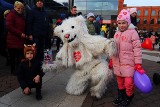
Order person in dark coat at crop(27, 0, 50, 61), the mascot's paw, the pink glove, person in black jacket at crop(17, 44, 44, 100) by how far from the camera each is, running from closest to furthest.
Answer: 1. the pink glove
2. the mascot's paw
3. person in black jacket at crop(17, 44, 44, 100)
4. person in dark coat at crop(27, 0, 50, 61)

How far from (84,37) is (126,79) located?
1117mm

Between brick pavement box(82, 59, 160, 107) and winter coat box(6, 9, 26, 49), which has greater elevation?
winter coat box(6, 9, 26, 49)

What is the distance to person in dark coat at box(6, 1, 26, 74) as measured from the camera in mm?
5466

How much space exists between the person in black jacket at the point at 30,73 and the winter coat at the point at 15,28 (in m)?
1.34

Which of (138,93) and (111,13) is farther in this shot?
(111,13)

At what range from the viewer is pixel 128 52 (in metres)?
3.92

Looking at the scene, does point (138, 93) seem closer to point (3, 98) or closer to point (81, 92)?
point (81, 92)

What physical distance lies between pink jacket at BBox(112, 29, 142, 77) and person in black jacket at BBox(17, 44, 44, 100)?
56.1 inches

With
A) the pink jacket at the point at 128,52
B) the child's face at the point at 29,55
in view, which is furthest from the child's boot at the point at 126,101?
the child's face at the point at 29,55

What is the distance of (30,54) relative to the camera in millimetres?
4297

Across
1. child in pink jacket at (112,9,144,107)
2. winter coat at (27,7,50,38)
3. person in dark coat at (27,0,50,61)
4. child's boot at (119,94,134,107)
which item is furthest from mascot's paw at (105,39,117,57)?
winter coat at (27,7,50,38)

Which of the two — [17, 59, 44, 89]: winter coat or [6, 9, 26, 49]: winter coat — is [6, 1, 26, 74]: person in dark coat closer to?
[6, 9, 26, 49]: winter coat

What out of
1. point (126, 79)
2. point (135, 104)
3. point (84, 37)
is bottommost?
point (135, 104)

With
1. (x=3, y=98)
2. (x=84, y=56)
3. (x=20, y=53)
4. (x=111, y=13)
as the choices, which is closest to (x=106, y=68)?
(x=84, y=56)
